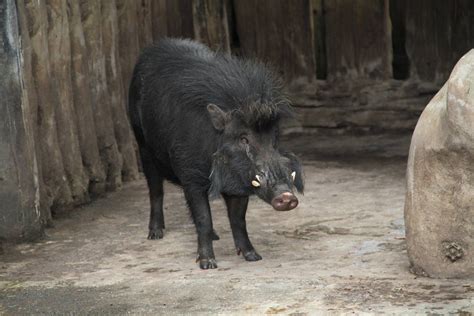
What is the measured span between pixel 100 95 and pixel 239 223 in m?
2.72

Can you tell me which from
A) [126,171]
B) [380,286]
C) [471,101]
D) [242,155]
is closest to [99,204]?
[126,171]

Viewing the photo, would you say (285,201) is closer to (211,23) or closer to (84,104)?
(84,104)

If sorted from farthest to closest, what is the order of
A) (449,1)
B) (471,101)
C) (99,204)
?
(449,1), (99,204), (471,101)

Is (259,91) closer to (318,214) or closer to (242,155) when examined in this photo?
(242,155)

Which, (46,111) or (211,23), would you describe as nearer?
(46,111)

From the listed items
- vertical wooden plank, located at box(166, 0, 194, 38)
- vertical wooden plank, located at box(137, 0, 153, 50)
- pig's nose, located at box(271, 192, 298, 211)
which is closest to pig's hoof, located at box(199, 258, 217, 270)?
pig's nose, located at box(271, 192, 298, 211)

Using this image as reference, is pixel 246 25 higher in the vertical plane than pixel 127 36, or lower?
lower

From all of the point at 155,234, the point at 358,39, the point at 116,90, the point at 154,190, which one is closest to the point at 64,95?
the point at 116,90

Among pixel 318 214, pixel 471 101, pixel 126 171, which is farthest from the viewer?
pixel 126 171

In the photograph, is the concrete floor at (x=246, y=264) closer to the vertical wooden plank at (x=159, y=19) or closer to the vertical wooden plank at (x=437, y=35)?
the vertical wooden plank at (x=159, y=19)

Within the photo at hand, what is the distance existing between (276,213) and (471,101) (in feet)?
9.79

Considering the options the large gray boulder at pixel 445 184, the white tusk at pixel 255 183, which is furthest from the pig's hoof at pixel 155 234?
the large gray boulder at pixel 445 184

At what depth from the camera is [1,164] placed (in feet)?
28.2

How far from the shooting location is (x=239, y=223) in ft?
26.2
